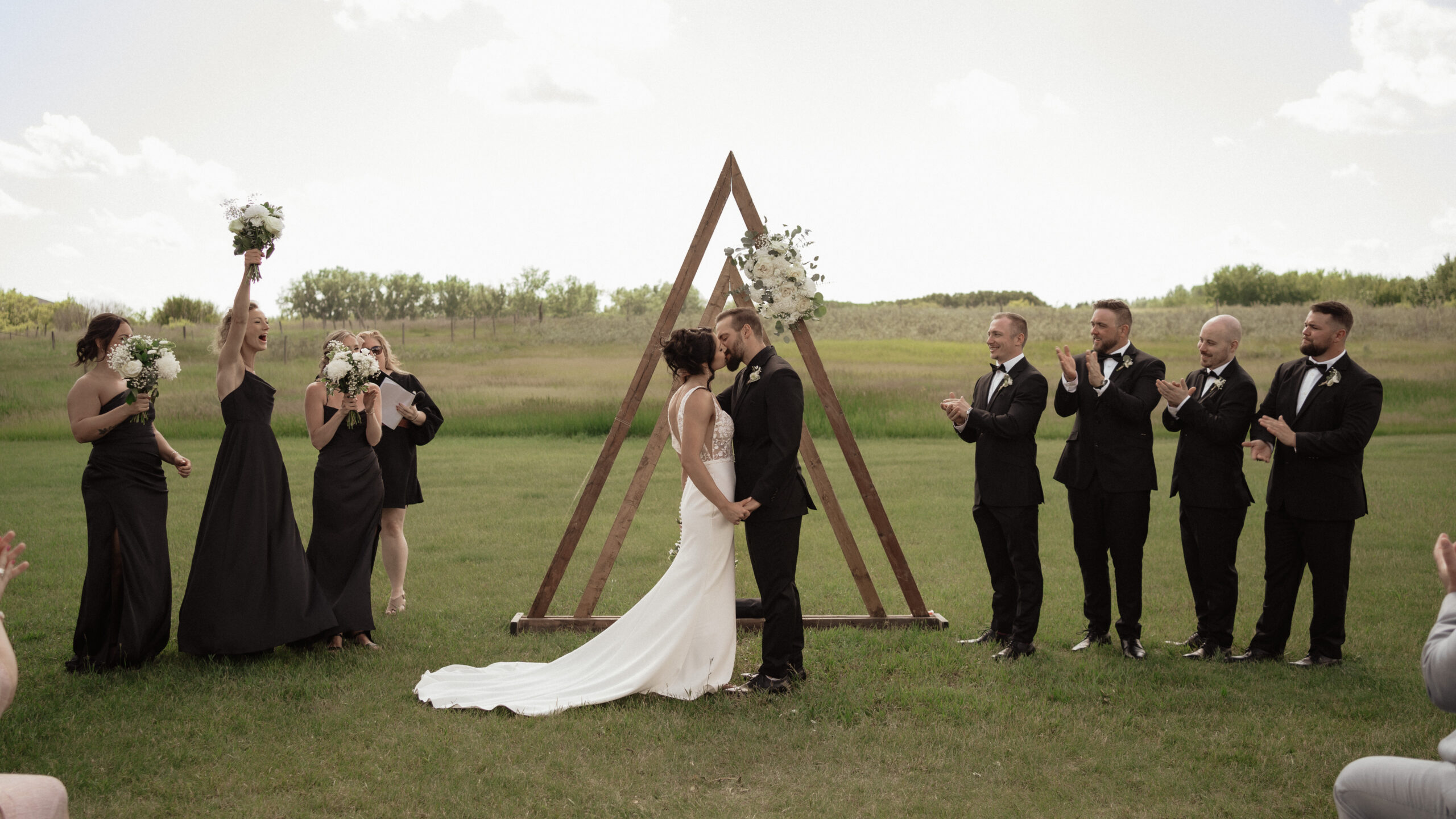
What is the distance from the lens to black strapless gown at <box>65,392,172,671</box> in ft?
20.3

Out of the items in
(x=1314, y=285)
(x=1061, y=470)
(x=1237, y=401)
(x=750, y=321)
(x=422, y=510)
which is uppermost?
(x=1314, y=285)

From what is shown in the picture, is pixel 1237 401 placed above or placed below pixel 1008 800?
above

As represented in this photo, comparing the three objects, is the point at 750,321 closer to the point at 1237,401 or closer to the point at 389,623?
the point at 1237,401

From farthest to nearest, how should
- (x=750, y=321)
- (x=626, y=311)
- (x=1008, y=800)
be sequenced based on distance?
(x=626, y=311) → (x=750, y=321) → (x=1008, y=800)

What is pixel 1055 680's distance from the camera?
6.07 metres

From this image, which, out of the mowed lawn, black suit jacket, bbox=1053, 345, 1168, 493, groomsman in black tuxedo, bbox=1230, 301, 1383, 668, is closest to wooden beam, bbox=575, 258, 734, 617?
the mowed lawn

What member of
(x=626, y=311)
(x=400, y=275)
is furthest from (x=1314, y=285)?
(x=400, y=275)

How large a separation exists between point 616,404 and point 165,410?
12022 millimetres

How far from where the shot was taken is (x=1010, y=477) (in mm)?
6648

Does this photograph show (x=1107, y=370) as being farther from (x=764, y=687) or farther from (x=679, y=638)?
(x=679, y=638)

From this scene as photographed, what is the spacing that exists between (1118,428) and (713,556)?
3.10m

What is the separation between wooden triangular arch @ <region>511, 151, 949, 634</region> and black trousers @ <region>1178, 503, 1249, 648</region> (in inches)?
75.0

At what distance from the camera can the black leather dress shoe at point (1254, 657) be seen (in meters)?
6.50

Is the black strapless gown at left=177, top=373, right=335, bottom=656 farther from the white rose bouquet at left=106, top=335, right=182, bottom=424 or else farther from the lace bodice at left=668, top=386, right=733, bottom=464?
the lace bodice at left=668, top=386, right=733, bottom=464
